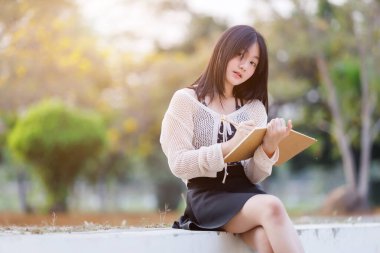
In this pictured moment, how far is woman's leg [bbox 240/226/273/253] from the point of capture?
10.2 ft

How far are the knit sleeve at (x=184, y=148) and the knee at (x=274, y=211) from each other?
28cm

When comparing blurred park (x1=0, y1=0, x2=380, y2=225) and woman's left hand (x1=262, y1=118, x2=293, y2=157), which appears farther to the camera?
blurred park (x1=0, y1=0, x2=380, y2=225)

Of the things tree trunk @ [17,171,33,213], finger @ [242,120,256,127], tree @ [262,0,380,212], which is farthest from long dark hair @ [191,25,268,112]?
tree trunk @ [17,171,33,213]

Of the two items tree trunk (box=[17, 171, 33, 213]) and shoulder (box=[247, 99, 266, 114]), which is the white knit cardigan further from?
tree trunk (box=[17, 171, 33, 213])

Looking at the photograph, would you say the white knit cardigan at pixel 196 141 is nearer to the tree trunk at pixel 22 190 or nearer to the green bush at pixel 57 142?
the green bush at pixel 57 142

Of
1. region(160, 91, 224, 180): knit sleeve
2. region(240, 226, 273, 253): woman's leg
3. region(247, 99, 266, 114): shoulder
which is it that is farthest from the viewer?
region(247, 99, 266, 114): shoulder

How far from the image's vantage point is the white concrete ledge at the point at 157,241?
2.87m

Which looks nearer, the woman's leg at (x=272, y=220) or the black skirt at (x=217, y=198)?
the woman's leg at (x=272, y=220)

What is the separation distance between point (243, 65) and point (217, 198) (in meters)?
0.62

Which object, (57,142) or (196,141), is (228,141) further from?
(57,142)

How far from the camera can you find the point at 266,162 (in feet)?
10.8

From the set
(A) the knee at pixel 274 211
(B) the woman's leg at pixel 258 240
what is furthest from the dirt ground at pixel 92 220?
(A) the knee at pixel 274 211

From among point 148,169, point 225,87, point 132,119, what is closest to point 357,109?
point 132,119

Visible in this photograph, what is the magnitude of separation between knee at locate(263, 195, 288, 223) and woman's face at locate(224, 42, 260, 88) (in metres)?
0.67
